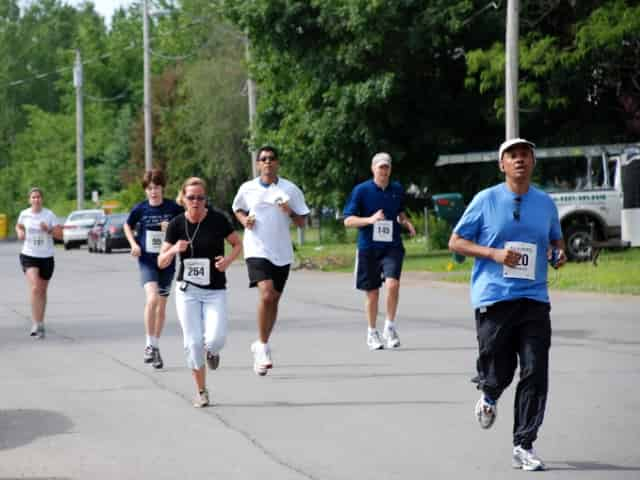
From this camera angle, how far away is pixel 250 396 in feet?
36.2

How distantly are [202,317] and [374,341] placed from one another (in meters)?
3.97

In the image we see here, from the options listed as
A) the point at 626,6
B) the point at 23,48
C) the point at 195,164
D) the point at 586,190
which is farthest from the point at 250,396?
the point at 23,48

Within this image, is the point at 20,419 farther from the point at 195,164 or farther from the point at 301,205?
the point at 195,164

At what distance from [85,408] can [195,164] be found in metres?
68.0

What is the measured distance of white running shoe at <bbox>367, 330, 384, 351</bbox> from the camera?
47.2 ft

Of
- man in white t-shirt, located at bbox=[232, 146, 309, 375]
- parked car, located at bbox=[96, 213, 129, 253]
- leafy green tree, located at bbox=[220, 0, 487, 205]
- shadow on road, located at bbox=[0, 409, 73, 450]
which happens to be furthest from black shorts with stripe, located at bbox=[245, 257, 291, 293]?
parked car, located at bbox=[96, 213, 129, 253]

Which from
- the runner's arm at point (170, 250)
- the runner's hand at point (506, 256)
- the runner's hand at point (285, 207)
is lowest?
the runner's arm at point (170, 250)

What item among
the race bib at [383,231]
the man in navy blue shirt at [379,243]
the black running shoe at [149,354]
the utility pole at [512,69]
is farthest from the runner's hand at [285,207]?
the utility pole at [512,69]

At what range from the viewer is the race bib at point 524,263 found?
7910 mm

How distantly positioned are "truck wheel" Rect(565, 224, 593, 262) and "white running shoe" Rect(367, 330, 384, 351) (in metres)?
14.5

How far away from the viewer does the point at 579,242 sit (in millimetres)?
28438

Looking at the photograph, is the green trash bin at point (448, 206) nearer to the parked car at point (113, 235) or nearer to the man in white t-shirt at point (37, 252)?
the man in white t-shirt at point (37, 252)

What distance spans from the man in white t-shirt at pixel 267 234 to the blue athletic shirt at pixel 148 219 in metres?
1.10

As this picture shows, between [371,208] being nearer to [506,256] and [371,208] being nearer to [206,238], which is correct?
[206,238]
